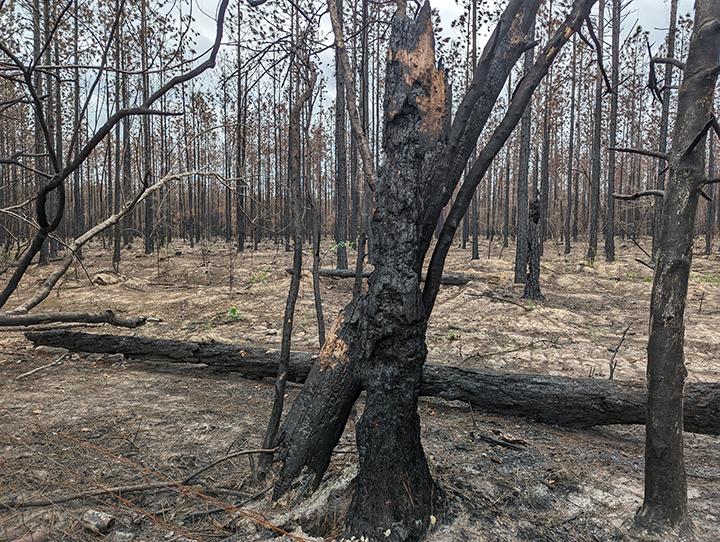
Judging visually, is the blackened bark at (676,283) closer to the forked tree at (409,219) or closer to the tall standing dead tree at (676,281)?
the tall standing dead tree at (676,281)

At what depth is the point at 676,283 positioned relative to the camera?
7.54 ft

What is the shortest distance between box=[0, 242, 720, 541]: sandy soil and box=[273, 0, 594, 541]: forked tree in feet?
1.18

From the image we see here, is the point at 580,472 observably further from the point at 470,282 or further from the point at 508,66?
the point at 470,282

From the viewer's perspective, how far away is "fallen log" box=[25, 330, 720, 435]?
3736mm

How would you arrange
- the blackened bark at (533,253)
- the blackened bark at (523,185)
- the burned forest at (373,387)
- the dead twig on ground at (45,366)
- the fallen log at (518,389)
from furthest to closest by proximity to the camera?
the blackened bark at (523,185), the blackened bark at (533,253), the dead twig on ground at (45,366), the fallen log at (518,389), the burned forest at (373,387)

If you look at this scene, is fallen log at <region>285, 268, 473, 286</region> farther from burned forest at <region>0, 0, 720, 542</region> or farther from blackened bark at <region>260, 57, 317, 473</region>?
blackened bark at <region>260, 57, 317, 473</region>

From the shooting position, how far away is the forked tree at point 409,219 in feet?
7.50

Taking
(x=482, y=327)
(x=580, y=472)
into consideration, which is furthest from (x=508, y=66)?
(x=482, y=327)

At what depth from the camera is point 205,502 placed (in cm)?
268

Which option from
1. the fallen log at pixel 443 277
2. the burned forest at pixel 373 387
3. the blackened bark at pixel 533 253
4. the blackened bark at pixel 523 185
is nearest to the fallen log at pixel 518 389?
the burned forest at pixel 373 387

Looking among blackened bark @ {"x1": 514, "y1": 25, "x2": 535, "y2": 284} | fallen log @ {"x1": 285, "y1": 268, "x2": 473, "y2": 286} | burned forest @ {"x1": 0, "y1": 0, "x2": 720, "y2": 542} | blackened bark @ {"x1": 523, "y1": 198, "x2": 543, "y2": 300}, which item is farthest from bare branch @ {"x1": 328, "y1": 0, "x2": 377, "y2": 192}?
blackened bark @ {"x1": 514, "y1": 25, "x2": 535, "y2": 284}

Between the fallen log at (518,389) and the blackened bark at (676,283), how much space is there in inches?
60.8

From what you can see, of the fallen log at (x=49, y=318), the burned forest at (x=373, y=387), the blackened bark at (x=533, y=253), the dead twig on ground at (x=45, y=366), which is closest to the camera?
the fallen log at (x=49, y=318)

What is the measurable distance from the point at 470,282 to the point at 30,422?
371 inches
